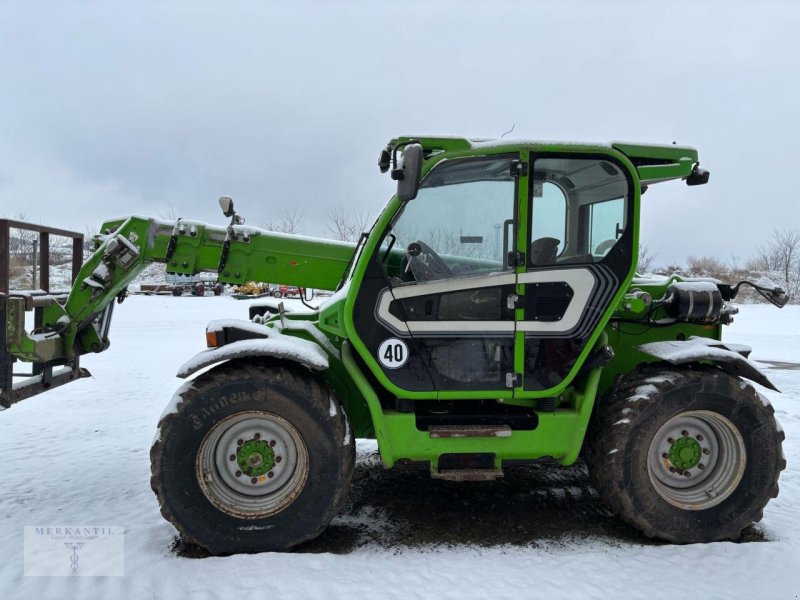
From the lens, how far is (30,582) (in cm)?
299

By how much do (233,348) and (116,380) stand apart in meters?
6.47

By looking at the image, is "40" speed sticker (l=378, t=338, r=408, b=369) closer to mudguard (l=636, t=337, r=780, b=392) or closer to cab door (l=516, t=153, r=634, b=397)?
cab door (l=516, t=153, r=634, b=397)

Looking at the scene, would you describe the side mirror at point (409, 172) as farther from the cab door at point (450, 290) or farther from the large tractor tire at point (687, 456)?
the large tractor tire at point (687, 456)

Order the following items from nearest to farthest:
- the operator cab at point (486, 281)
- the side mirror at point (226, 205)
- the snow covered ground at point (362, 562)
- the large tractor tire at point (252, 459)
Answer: the snow covered ground at point (362, 562), the large tractor tire at point (252, 459), the operator cab at point (486, 281), the side mirror at point (226, 205)

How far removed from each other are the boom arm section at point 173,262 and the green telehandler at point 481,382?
811 millimetres

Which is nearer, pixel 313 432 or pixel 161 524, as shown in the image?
pixel 313 432

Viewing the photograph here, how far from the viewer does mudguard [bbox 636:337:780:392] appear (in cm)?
363

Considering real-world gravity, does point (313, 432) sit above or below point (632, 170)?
below

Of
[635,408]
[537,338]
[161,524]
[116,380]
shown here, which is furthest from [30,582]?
[116,380]

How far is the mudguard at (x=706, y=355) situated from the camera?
3.63 meters

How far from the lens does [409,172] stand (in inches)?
125

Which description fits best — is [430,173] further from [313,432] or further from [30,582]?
[30,582]

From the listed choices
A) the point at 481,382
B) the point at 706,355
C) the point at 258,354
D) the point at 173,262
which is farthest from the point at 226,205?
the point at 706,355

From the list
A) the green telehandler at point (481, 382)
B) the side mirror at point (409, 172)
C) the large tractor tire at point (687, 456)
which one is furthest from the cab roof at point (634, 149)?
the large tractor tire at point (687, 456)
